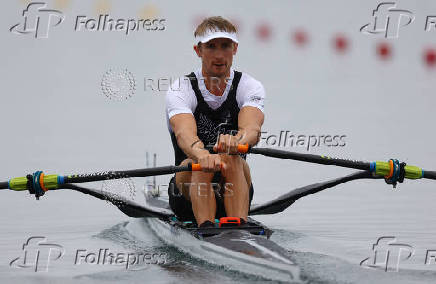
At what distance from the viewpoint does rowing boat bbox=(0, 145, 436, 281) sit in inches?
245

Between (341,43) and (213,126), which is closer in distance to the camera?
(213,126)

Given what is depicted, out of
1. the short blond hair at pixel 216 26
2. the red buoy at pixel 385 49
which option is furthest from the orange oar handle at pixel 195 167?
the red buoy at pixel 385 49

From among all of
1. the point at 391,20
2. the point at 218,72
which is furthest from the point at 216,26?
the point at 391,20

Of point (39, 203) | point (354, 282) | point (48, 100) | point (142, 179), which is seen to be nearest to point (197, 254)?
→ point (354, 282)

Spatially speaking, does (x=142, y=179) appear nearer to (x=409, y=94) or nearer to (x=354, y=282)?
(x=354, y=282)

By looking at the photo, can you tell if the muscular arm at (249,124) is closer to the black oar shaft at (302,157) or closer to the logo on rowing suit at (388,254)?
the black oar shaft at (302,157)

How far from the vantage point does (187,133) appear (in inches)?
299

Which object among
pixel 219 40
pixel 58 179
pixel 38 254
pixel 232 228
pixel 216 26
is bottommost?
pixel 38 254

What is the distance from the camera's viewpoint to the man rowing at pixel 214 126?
7473 millimetres

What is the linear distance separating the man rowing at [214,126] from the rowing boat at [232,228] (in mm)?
180

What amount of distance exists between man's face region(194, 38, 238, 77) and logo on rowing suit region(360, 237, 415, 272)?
239 cm

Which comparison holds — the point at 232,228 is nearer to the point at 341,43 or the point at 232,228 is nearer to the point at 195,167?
the point at 195,167

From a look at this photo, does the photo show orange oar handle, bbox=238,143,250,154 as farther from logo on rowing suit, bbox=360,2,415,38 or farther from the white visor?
logo on rowing suit, bbox=360,2,415,38

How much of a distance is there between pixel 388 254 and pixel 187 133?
2.26 meters
